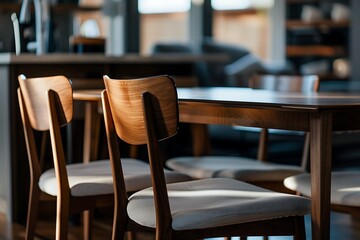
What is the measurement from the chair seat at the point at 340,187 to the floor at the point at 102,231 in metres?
0.91

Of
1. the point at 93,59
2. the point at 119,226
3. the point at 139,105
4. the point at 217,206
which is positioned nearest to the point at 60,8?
the point at 93,59

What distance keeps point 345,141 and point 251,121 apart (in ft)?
10.4

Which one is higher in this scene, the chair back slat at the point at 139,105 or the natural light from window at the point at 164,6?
the natural light from window at the point at 164,6

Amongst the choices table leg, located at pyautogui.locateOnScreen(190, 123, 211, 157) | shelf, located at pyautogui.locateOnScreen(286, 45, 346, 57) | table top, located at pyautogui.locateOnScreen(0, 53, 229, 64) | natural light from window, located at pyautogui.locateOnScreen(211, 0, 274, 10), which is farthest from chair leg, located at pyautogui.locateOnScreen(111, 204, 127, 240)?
shelf, located at pyautogui.locateOnScreen(286, 45, 346, 57)

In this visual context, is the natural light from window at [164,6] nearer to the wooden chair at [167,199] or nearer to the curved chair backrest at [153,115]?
the wooden chair at [167,199]

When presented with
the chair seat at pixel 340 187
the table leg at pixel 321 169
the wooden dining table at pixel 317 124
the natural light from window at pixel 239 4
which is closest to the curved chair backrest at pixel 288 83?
the chair seat at pixel 340 187

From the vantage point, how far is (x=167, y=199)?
1.94 meters

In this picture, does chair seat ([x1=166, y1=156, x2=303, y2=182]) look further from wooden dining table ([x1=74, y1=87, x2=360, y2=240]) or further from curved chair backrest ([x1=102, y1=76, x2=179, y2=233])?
curved chair backrest ([x1=102, y1=76, x2=179, y2=233])

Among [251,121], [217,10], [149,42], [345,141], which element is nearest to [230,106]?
[251,121]

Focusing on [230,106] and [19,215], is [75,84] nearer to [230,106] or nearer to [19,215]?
[19,215]

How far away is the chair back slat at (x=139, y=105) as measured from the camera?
1.91m

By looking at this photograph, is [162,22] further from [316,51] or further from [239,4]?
[316,51]

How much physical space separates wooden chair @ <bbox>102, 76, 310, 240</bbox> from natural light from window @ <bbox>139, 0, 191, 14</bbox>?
490 centimetres

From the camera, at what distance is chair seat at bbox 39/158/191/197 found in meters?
2.46
